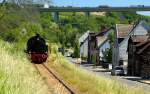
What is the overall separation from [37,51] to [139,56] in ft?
145

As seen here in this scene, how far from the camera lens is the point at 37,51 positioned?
38875mm

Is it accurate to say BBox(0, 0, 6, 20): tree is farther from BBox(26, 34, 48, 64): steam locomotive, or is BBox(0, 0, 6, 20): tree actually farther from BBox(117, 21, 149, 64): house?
BBox(117, 21, 149, 64): house

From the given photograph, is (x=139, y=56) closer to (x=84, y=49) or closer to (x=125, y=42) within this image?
(x=125, y=42)

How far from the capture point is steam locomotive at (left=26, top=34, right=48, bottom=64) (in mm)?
37625

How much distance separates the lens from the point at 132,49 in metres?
86.2

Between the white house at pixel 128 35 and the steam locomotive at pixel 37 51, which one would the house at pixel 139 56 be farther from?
the steam locomotive at pixel 37 51

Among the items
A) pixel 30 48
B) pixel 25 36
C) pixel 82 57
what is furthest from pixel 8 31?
pixel 82 57

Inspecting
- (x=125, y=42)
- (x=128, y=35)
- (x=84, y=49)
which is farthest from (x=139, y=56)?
(x=84, y=49)

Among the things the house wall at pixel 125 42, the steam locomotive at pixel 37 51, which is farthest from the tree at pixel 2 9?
the house wall at pixel 125 42

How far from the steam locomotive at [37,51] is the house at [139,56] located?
128ft

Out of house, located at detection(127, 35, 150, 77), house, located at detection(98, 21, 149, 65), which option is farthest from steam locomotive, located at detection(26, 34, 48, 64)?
house, located at detection(98, 21, 149, 65)

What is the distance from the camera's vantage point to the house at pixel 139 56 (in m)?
78.2

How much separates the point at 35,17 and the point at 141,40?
88.9 ft

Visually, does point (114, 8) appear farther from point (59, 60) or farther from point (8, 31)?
point (59, 60)
